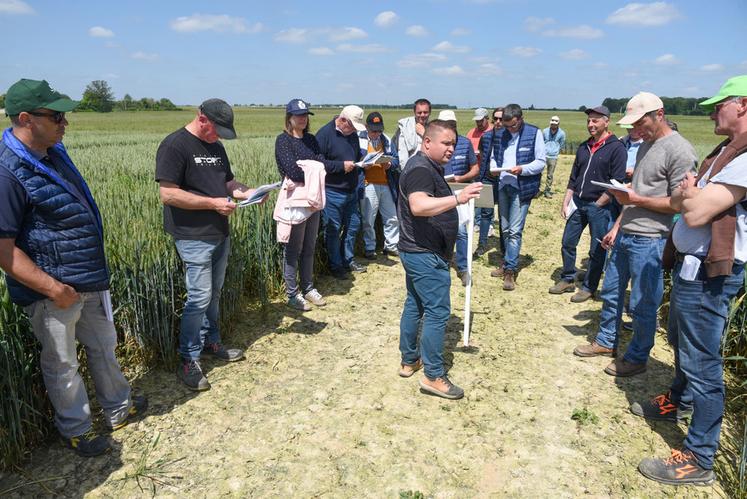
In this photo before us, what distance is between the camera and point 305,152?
185 inches

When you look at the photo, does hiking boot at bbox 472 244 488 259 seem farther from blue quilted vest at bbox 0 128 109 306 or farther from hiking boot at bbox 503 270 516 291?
blue quilted vest at bbox 0 128 109 306

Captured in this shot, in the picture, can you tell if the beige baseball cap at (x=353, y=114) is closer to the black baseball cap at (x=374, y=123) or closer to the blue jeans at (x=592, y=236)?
the black baseball cap at (x=374, y=123)

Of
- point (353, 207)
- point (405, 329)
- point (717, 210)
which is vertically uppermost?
point (717, 210)

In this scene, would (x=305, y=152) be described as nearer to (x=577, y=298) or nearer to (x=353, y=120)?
(x=353, y=120)

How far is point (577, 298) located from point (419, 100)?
10.6 ft

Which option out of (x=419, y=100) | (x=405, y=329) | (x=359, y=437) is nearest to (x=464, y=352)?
(x=405, y=329)

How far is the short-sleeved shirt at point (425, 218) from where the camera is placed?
3.08 metres

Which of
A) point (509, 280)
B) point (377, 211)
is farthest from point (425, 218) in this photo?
point (377, 211)

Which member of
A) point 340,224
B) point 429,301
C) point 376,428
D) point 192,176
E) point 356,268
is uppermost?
point 192,176

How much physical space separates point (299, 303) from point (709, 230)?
3.64 meters

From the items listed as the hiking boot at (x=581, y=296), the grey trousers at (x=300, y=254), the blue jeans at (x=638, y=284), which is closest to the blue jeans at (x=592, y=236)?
the hiking boot at (x=581, y=296)

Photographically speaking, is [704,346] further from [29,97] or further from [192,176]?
[29,97]

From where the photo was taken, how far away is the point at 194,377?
351cm

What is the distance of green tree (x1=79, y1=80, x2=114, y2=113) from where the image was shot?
88438 millimetres
